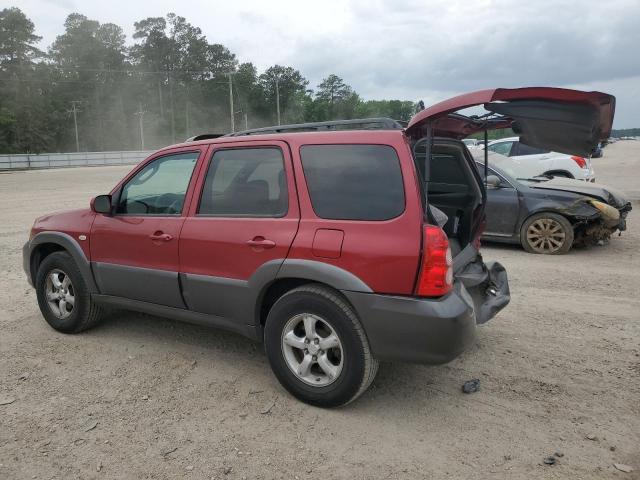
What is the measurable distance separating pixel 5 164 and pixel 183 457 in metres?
52.2

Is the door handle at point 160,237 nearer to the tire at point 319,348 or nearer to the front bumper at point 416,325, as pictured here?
the tire at point 319,348

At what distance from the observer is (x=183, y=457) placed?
290cm

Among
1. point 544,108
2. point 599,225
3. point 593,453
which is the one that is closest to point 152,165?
point 544,108

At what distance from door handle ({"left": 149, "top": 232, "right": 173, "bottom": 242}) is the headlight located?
623 cm

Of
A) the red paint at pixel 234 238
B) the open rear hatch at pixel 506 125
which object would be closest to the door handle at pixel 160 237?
the red paint at pixel 234 238

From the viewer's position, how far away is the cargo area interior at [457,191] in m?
4.33

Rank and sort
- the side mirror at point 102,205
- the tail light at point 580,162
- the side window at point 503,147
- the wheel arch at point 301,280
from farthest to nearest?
the side window at point 503,147
the tail light at point 580,162
the side mirror at point 102,205
the wheel arch at point 301,280

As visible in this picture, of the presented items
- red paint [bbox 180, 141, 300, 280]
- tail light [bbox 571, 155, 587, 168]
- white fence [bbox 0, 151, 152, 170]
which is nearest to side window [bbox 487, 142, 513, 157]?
tail light [bbox 571, 155, 587, 168]

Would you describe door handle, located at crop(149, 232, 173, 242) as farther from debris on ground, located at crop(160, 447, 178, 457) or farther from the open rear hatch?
the open rear hatch

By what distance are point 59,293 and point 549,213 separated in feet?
21.7

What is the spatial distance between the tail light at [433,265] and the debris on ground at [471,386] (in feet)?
3.14

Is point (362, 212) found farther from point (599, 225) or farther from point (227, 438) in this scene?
point (599, 225)

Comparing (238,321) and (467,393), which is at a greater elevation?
(238,321)

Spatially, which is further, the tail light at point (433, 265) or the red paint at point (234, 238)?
the red paint at point (234, 238)
